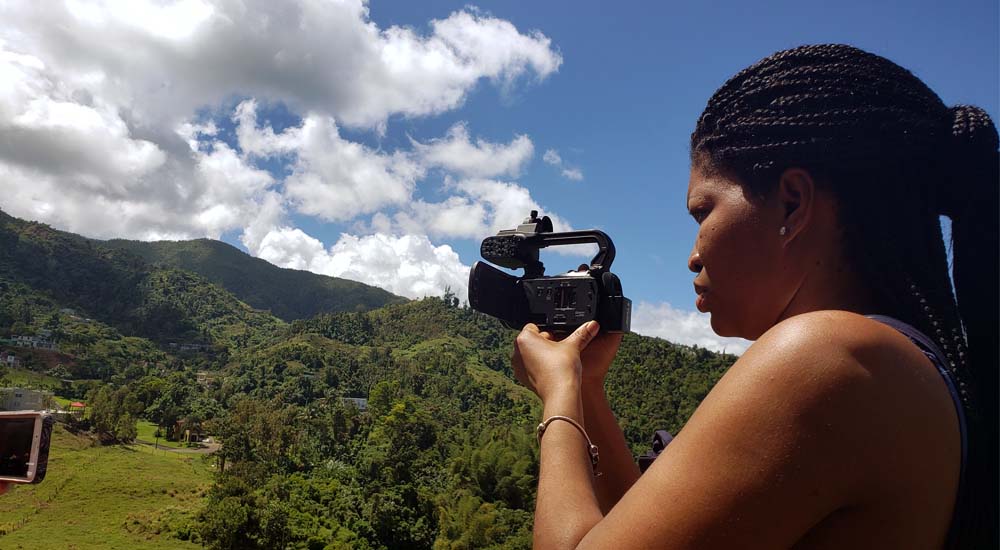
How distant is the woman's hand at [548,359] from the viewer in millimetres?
1137

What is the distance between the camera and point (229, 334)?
414 feet

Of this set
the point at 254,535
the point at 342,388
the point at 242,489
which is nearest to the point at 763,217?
the point at 254,535

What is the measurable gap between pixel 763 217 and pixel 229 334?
453 feet

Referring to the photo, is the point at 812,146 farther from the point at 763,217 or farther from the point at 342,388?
the point at 342,388

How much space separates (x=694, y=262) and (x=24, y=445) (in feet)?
5.64

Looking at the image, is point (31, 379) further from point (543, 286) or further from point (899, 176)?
point (899, 176)

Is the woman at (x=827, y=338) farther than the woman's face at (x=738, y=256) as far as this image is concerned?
No

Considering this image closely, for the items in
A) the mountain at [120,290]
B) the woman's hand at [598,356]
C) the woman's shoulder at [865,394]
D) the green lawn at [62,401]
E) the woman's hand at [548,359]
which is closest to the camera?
the woman's shoulder at [865,394]

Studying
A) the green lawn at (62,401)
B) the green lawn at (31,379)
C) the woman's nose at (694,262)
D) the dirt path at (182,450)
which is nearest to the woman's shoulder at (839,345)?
the woman's nose at (694,262)

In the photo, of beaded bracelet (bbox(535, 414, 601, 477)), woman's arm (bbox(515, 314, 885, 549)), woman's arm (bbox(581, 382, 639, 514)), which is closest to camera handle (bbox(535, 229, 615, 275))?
woman's arm (bbox(581, 382, 639, 514))

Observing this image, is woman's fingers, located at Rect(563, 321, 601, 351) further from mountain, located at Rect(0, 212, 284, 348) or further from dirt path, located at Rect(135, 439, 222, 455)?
mountain, located at Rect(0, 212, 284, 348)

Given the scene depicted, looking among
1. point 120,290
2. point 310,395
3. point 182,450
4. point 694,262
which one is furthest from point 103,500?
point 120,290

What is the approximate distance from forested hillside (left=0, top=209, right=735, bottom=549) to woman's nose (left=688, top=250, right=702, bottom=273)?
27.9 metres

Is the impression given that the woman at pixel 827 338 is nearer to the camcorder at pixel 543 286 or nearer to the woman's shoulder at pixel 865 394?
the woman's shoulder at pixel 865 394
